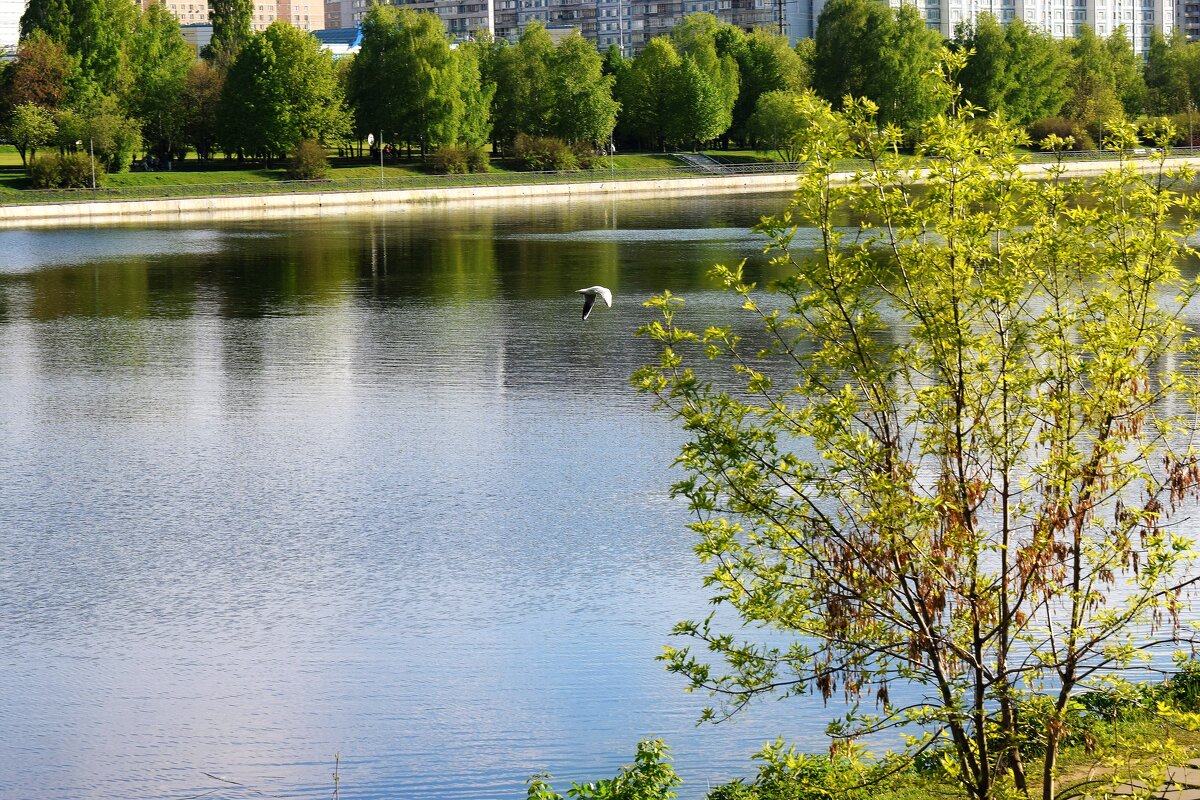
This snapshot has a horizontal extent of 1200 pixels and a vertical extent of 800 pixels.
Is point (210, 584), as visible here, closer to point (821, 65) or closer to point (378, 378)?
point (378, 378)

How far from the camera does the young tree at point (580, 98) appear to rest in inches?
4163

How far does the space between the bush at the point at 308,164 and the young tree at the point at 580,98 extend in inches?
828

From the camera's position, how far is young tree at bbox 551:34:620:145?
347 ft

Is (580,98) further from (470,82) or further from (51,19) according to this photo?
(51,19)

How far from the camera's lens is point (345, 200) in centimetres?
8569

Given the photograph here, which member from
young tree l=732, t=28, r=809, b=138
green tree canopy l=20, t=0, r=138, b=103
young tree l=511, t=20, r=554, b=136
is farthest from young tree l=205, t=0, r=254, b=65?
young tree l=732, t=28, r=809, b=138

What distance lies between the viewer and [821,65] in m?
120

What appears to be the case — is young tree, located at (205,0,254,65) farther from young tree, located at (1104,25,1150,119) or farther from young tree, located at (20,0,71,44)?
young tree, located at (1104,25,1150,119)

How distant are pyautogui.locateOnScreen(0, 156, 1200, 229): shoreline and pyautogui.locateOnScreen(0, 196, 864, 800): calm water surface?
4177 cm

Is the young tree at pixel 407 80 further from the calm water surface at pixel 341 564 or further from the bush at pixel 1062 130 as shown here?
the calm water surface at pixel 341 564

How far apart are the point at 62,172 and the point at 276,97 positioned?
14.8 m

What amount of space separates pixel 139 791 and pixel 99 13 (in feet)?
306

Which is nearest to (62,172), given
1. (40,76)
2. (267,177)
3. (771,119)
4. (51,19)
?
(40,76)

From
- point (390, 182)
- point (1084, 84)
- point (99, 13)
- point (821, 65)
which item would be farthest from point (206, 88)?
point (1084, 84)
